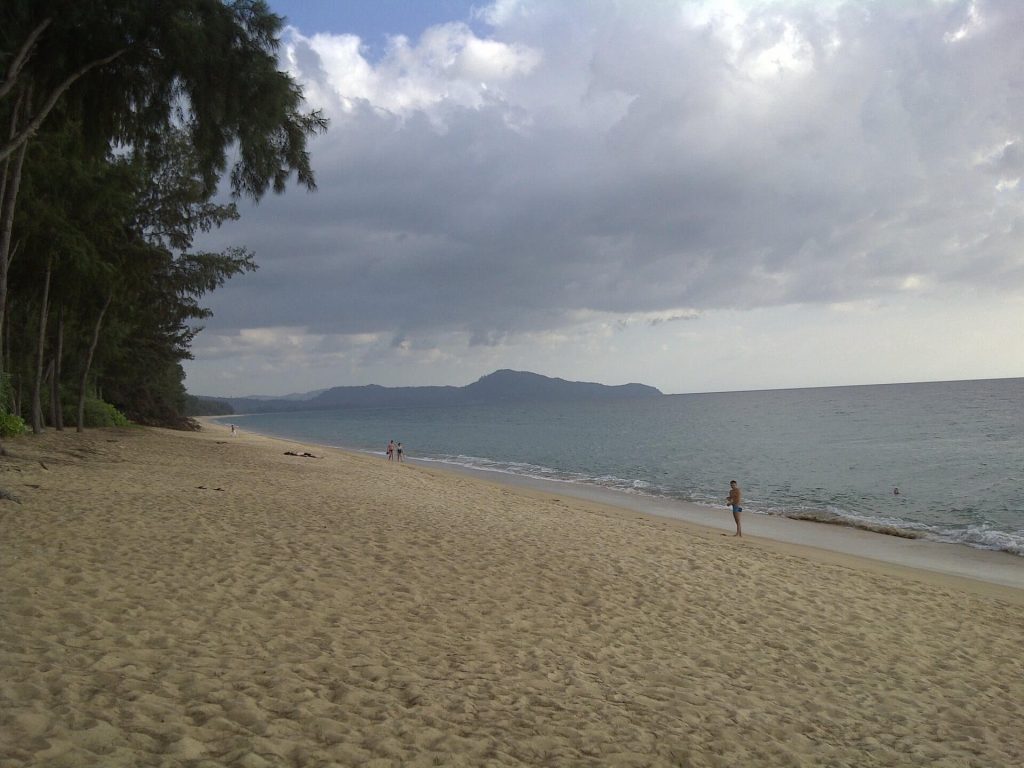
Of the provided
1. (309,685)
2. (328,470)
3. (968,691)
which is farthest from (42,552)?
(328,470)

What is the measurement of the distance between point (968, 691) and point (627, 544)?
6.22m

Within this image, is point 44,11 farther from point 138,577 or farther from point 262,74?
point 138,577

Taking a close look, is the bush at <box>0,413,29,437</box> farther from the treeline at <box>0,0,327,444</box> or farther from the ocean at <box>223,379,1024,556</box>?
the ocean at <box>223,379,1024,556</box>

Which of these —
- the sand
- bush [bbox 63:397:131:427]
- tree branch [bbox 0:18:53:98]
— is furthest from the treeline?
bush [bbox 63:397:131:427]

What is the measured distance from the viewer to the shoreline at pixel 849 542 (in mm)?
14242

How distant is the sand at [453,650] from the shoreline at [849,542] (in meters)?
2.78

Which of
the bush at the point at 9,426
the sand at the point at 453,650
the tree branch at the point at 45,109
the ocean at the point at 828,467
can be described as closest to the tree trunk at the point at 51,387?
the bush at the point at 9,426

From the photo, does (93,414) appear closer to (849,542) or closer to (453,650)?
(453,650)

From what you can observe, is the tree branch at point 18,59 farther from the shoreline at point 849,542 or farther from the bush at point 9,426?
the shoreline at point 849,542

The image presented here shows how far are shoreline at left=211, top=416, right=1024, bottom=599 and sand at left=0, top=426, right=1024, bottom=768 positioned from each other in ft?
9.11

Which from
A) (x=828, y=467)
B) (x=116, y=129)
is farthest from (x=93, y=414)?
(x=828, y=467)

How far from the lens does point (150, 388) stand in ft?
152

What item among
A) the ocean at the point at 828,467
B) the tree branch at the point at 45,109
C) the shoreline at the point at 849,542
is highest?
the tree branch at the point at 45,109

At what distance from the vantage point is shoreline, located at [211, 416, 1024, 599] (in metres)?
14.2
